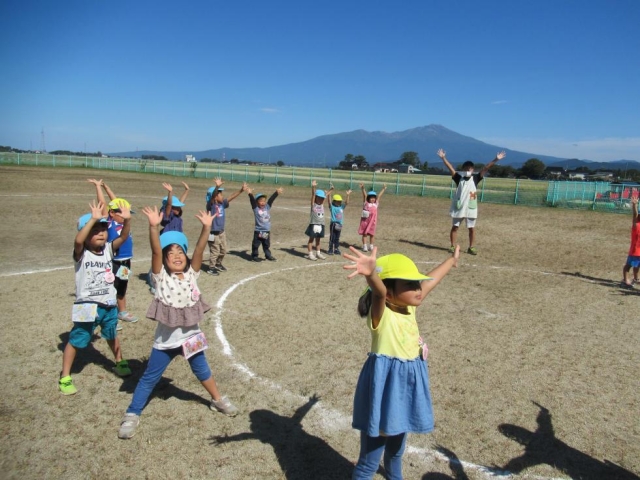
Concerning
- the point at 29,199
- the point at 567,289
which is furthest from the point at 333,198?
the point at 29,199

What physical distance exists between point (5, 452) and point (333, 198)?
9.13 metres

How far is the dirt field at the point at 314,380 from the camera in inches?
154

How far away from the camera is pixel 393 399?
10.1ft

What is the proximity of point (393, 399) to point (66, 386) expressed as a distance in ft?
12.0

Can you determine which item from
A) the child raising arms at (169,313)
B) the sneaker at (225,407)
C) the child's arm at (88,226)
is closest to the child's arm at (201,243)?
the child raising arms at (169,313)

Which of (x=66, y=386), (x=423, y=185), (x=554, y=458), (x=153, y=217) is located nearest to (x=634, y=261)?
(x=554, y=458)

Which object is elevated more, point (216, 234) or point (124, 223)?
point (124, 223)

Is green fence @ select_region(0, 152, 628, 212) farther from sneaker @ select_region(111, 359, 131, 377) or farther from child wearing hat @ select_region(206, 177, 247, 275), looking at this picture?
sneaker @ select_region(111, 359, 131, 377)

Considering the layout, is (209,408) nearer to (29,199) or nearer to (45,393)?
(45,393)

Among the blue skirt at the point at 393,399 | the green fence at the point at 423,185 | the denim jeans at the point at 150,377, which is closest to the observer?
the blue skirt at the point at 393,399

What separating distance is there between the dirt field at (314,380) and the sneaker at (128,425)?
0.26ft

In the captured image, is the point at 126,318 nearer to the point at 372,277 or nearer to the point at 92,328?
the point at 92,328

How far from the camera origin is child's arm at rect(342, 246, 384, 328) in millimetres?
2713

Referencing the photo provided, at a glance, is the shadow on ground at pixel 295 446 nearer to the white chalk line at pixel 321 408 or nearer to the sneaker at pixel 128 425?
the white chalk line at pixel 321 408
